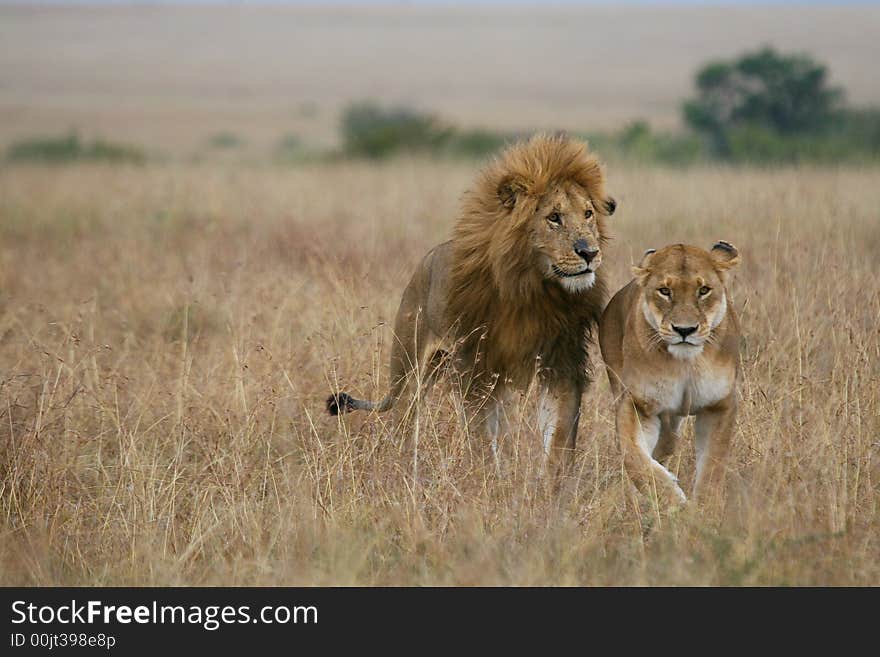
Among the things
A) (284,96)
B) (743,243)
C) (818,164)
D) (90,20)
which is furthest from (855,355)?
(90,20)

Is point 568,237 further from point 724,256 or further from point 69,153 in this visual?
point 69,153

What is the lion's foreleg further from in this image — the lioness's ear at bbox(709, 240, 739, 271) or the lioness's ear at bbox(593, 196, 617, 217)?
the lioness's ear at bbox(593, 196, 617, 217)

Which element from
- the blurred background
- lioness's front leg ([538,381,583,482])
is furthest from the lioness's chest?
the blurred background

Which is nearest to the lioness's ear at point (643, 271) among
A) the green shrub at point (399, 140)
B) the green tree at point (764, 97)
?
the green shrub at point (399, 140)

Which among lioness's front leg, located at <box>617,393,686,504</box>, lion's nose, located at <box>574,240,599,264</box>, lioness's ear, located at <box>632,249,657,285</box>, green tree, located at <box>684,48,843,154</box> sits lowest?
lioness's front leg, located at <box>617,393,686,504</box>

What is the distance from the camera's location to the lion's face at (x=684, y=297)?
206 inches

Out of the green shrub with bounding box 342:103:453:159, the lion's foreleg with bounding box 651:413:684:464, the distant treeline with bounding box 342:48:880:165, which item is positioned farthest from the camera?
the green shrub with bounding box 342:103:453:159

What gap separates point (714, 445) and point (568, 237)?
3.58 ft

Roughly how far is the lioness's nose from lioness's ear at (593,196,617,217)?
95cm

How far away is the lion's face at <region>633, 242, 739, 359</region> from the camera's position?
5238 mm

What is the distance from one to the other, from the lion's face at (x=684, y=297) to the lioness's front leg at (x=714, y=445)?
31cm

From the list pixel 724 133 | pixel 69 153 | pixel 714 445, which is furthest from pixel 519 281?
pixel 724 133

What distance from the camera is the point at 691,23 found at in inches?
3583

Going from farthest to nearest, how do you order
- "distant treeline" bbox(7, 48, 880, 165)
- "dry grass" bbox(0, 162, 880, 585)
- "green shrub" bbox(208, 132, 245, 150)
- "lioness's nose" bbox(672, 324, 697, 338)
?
"green shrub" bbox(208, 132, 245, 150) → "distant treeline" bbox(7, 48, 880, 165) → "lioness's nose" bbox(672, 324, 697, 338) → "dry grass" bbox(0, 162, 880, 585)
